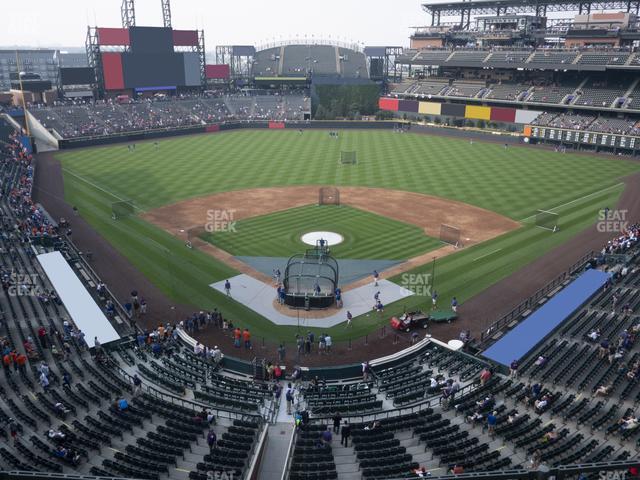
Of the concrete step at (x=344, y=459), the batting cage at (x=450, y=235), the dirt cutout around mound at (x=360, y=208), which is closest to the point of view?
the concrete step at (x=344, y=459)

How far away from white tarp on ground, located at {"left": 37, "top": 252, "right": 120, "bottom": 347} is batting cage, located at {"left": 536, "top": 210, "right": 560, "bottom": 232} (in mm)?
37122

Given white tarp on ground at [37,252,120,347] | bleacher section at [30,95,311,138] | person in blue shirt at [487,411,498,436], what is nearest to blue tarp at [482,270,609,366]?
person in blue shirt at [487,411,498,436]

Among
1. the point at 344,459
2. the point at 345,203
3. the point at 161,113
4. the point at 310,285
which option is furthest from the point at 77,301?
the point at 161,113

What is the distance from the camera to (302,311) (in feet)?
108

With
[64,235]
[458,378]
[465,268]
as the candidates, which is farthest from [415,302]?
[64,235]

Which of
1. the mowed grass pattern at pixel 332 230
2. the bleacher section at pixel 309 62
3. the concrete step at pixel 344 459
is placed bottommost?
the concrete step at pixel 344 459

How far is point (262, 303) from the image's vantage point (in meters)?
33.7

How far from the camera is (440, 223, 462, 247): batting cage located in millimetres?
42844

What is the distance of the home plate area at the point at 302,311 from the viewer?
32000mm

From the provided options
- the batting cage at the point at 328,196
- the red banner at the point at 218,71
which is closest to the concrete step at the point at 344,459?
the batting cage at the point at 328,196

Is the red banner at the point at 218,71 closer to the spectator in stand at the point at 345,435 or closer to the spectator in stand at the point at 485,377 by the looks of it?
the spectator in stand at the point at 485,377

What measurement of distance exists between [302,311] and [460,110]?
8205 centimetres

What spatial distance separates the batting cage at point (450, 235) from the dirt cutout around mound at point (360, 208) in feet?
2.14

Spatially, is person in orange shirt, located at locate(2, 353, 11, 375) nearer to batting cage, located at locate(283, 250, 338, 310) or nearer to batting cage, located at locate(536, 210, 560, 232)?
batting cage, located at locate(283, 250, 338, 310)
